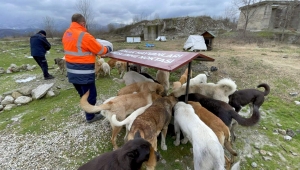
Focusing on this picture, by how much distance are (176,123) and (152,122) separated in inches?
34.2

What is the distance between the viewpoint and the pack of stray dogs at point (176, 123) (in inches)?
86.6

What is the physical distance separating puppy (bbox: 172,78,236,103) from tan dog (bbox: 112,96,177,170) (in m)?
0.67

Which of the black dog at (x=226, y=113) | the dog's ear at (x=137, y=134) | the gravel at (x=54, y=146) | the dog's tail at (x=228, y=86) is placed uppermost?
the dog's tail at (x=228, y=86)

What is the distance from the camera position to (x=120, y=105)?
3953mm

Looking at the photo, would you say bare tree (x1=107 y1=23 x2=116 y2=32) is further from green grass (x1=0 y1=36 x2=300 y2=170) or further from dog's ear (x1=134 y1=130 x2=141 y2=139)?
dog's ear (x1=134 y1=130 x2=141 y2=139)

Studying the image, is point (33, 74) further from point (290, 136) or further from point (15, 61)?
point (290, 136)

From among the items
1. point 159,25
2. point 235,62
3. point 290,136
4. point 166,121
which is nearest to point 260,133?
point 290,136

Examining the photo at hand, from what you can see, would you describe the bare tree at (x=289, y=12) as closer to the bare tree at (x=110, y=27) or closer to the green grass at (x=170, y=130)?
the green grass at (x=170, y=130)

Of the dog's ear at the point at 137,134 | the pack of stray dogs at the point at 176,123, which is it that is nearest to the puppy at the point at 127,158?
the pack of stray dogs at the point at 176,123

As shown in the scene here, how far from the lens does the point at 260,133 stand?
14.7ft

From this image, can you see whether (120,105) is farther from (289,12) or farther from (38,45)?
(289,12)

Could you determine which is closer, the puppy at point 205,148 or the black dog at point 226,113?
the puppy at point 205,148

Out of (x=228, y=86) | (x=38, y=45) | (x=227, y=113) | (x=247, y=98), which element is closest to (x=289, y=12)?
(x=247, y=98)

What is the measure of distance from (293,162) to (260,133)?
3.26 feet
